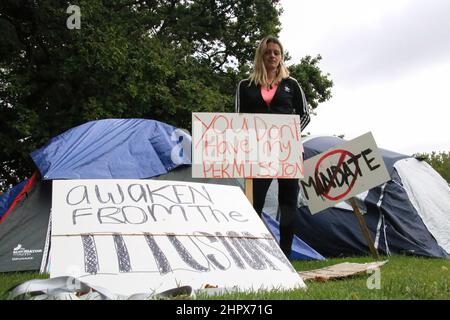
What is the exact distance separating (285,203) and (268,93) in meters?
0.76

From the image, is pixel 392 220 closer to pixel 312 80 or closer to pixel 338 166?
pixel 338 166

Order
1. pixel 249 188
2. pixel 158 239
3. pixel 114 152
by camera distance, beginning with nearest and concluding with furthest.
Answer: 1. pixel 158 239
2. pixel 249 188
3. pixel 114 152

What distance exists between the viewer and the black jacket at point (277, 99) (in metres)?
3.58

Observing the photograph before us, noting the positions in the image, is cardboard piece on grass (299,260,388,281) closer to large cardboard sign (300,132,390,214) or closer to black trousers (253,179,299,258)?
black trousers (253,179,299,258)

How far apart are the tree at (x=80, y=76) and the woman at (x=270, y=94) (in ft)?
18.9

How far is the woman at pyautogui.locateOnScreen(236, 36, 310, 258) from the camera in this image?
3.51 m

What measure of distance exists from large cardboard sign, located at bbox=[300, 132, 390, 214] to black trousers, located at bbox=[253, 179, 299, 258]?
2.39ft

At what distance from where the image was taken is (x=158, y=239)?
233 centimetres

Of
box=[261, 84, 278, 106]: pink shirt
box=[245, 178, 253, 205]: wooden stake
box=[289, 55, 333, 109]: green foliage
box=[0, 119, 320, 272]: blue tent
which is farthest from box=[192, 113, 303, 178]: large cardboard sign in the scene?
box=[289, 55, 333, 109]: green foliage

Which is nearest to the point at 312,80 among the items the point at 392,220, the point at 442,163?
the point at 392,220

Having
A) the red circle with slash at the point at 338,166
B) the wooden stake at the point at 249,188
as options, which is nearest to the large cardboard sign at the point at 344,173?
the red circle with slash at the point at 338,166

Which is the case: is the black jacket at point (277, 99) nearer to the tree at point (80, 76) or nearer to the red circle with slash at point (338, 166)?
the red circle with slash at point (338, 166)

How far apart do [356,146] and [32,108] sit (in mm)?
7121

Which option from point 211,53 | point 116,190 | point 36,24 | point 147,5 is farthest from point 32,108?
point 116,190
